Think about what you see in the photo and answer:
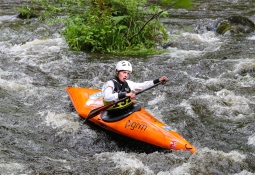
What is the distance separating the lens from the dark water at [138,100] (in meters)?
4.62

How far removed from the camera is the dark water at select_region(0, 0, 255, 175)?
462 centimetres

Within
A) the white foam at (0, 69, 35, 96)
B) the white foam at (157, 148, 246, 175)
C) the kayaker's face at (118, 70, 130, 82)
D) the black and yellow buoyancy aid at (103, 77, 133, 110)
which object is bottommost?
the white foam at (0, 69, 35, 96)

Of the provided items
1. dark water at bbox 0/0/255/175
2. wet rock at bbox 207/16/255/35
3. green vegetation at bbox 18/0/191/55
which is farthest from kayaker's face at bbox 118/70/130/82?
wet rock at bbox 207/16/255/35

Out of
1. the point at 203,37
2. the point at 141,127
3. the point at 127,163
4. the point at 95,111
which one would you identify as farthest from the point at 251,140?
the point at 203,37

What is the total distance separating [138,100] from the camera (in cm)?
702

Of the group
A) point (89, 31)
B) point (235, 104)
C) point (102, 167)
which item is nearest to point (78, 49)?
point (89, 31)

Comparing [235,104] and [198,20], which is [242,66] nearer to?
[235,104]

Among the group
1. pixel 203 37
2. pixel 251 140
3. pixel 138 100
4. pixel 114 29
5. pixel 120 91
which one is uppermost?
pixel 120 91

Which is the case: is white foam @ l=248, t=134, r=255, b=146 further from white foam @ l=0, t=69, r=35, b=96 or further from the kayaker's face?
white foam @ l=0, t=69, r=35, b=96

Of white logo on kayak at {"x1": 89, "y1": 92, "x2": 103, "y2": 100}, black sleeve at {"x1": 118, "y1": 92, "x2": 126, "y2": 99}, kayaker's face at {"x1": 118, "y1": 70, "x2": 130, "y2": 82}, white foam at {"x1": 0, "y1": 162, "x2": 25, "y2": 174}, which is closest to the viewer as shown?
white foam at {"x1": 0, "y1": 162, "x2": 25, "y2": 174}

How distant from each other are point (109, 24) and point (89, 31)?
0.57 metres

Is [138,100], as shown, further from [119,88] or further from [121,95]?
[121,95]

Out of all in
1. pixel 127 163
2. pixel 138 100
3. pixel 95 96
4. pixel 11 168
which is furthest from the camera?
pixel 138 100

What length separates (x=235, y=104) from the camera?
6.54 metres
